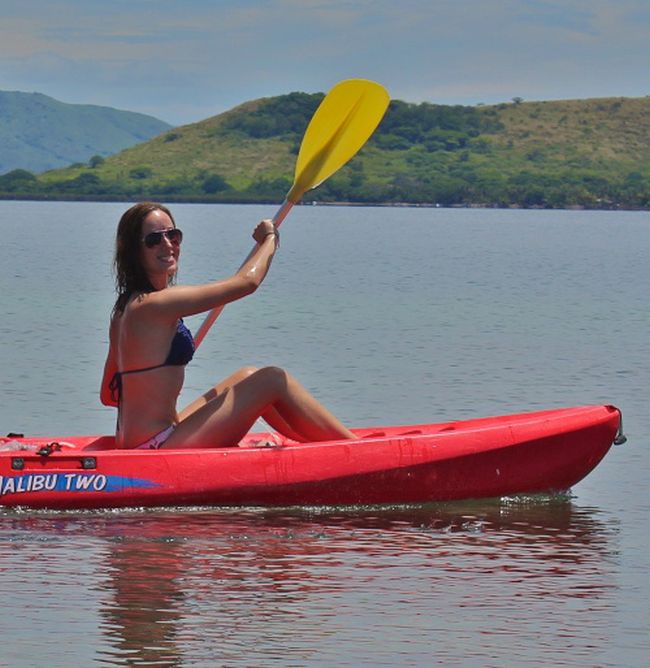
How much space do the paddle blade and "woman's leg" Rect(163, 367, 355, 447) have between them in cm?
281

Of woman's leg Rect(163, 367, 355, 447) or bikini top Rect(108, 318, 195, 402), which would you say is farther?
woman's leg Rect(163, 367, 355, 447)

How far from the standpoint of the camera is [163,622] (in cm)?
738

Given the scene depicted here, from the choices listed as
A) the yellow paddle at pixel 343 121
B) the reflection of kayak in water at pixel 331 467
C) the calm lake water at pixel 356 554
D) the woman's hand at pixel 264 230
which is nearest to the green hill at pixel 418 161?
the calm lake water at pixel 356 554

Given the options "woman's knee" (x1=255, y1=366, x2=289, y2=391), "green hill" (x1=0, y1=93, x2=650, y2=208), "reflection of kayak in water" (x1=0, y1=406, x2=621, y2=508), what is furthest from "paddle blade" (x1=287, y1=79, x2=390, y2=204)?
"green hill" (x1=0, y1=93, x2=650, y2=208)

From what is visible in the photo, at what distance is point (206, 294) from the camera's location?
28.6ft

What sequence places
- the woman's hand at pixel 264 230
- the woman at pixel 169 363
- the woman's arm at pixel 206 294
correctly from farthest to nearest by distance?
the woman's hand at pixel 264 230 < the woman at pixel 169 363 < the woman's arm at pixel 206 294

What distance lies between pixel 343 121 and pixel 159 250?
11.4 ft

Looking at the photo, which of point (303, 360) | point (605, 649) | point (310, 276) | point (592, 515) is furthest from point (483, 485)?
point (310, 276)

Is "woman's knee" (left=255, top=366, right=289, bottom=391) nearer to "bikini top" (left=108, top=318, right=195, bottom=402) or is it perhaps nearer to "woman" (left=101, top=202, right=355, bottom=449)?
"woman" (left=101, top=202, right=355, bottom=449)

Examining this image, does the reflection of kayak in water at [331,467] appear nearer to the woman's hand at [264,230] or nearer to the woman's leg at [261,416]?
the woman's leg at [261,416]

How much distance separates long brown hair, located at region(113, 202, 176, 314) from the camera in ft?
29.0

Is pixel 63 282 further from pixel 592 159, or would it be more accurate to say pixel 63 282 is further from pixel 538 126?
pixel 538 126

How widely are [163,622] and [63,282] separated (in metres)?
28.7

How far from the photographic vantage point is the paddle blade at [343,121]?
12.0 m
